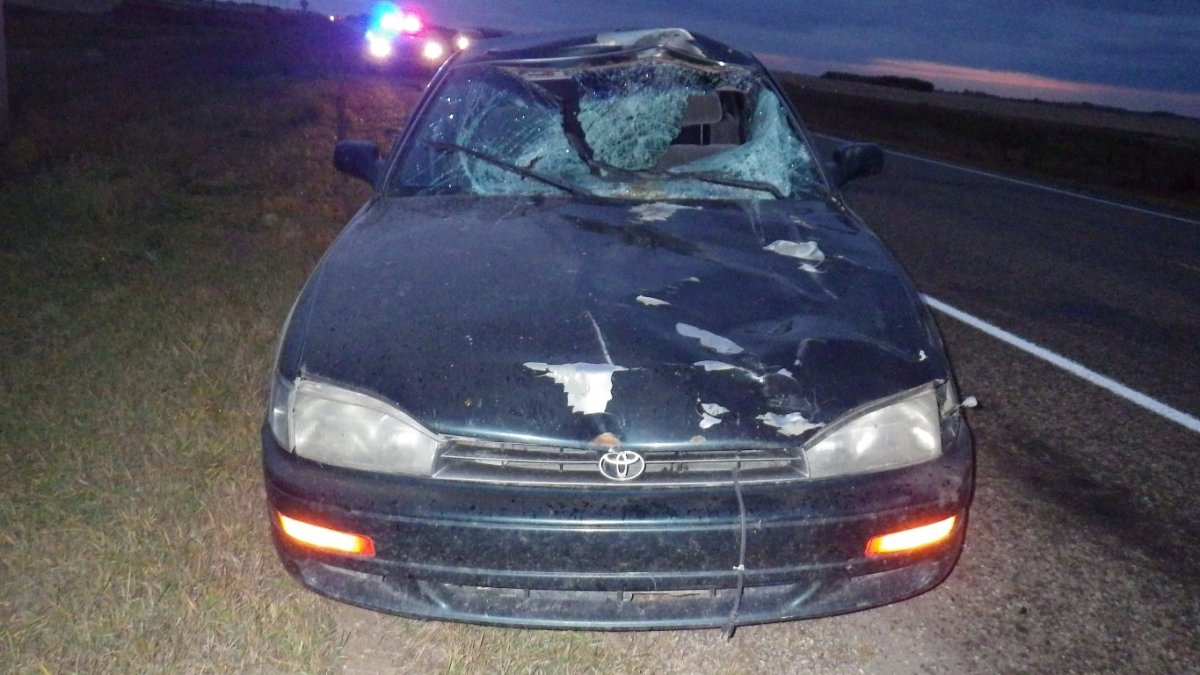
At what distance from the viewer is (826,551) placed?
7.95 feet

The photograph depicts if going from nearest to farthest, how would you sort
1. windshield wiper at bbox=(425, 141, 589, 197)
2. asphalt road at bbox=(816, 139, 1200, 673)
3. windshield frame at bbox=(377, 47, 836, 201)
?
asphalt road at bbox=(816, 139, 1200, 673) < windshield wiper at bbox=(425, 141, 589, 197) < windshield frame at bbox=(377, 47, 836, 201)

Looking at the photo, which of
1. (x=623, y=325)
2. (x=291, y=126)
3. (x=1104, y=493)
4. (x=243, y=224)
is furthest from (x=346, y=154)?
(x=291, y=126)

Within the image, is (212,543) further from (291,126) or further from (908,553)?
(291,126)

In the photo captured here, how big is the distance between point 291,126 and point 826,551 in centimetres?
1417

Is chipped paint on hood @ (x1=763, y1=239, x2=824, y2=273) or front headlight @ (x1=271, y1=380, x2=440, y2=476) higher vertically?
chipped paint on hood @ (x1=763, y1=239, x2=824, y2=273)

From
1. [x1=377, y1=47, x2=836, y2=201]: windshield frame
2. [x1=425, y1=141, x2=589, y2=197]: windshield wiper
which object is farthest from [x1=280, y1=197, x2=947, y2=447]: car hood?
[x1=377, y1=47, x2=836, y2=201]: windshield frame

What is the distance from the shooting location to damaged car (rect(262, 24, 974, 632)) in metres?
2.37

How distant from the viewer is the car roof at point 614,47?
4168mm

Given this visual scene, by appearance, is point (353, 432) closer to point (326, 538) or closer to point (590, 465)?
point (326, 538)

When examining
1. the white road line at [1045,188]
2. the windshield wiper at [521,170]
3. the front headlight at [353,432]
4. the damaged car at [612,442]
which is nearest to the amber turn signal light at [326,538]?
the damaged car at [612,442]

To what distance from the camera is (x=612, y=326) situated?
8.75 feet

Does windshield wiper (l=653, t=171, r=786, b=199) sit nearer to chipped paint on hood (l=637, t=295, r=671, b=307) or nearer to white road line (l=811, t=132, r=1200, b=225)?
chipped paint on hood (l=637, t=295, r=671, b=307)

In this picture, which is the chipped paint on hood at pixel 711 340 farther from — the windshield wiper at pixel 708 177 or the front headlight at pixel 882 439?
the windshield wiper at pixel 708 177

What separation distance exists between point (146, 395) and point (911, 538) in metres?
3.27
